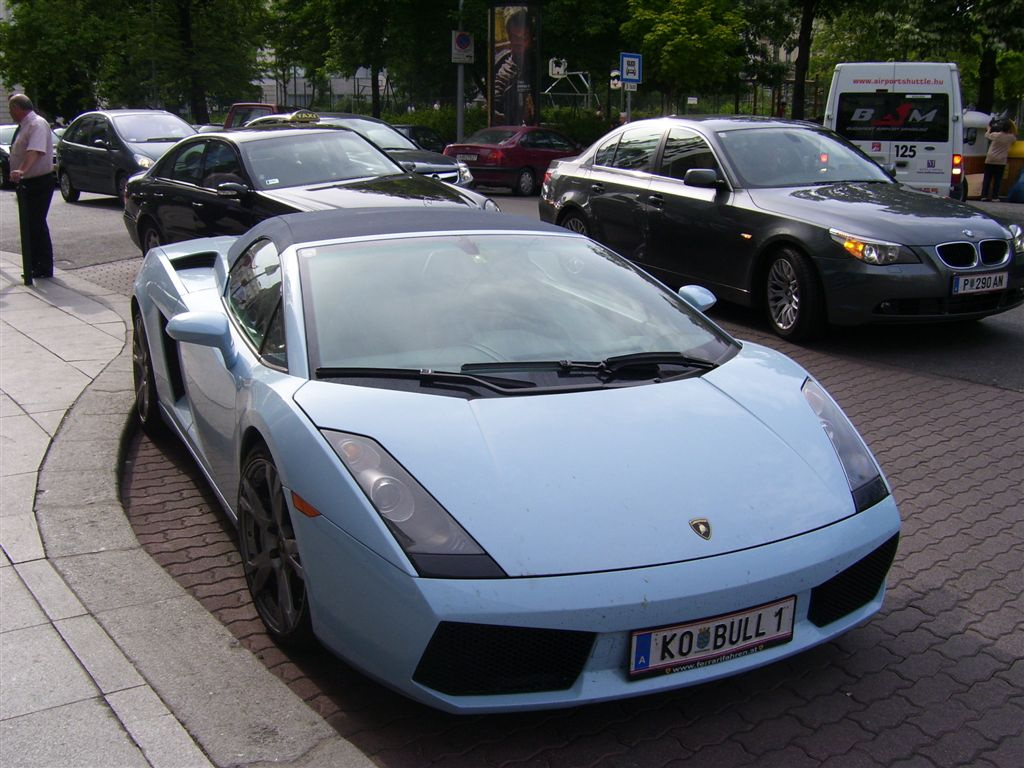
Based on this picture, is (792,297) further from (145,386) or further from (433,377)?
(433,377)

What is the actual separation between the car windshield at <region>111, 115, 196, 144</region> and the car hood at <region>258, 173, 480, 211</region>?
9761 mm

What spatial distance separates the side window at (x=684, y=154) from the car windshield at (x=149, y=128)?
11.0 m

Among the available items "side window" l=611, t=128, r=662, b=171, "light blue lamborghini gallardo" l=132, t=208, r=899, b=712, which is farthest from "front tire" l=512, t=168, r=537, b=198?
"light blue lamborghini gallardo" l=132, t=208, r=899, b=712

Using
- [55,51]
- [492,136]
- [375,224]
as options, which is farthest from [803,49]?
[55,51]

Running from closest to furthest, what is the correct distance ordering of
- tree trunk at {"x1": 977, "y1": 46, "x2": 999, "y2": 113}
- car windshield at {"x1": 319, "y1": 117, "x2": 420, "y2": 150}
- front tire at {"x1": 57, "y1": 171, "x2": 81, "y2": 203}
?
car windshield at {"x1": 319, "y1": 117, "x2": 420, "y2": 150} < front tire at {"x1": 57, "y1": 171, "x2": 81, "y2": 203} < tree trunk at {"x1": 977, "y1": 46, "x2": 999, "y2": 113}

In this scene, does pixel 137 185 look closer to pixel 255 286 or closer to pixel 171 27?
pixel 255 286

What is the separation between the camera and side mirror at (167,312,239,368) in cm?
403

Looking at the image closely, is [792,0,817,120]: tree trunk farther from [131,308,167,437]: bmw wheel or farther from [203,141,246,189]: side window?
[131,308,167,437]: bmw wheel

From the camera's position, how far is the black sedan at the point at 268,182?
9.08 meters

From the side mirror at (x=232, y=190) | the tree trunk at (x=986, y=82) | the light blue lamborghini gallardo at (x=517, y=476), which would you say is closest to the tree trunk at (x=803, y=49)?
the tree trunk at (x=986, y=82)

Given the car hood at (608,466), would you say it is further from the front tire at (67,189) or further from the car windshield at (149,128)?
the front tire at (67,189)

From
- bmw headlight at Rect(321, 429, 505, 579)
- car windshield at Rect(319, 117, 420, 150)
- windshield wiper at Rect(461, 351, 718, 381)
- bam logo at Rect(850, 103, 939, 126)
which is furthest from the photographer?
car windshield at Rect(319, 117, 420, 150)

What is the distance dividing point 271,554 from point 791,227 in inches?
221

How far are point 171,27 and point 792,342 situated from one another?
3959 cm
